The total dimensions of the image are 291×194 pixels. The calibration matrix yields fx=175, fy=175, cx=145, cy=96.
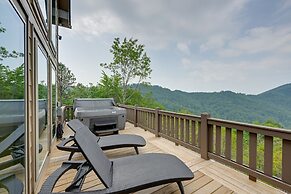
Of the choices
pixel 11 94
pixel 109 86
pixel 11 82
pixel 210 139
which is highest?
pixel 109 86

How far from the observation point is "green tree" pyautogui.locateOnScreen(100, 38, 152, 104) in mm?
14859

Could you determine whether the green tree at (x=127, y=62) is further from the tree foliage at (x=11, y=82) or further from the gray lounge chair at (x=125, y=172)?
the tree foliage at (x=11, y=82)

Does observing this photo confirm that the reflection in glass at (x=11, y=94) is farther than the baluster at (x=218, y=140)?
No

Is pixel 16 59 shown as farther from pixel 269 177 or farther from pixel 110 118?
pixel 110 118

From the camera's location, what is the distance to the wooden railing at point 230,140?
2445 mm

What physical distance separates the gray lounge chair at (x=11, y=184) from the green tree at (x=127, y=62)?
13.5m

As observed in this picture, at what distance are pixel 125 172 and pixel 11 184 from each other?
3.94 ft

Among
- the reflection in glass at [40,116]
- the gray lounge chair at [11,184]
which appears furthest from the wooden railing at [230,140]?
the gray lounge chair at [11,184]

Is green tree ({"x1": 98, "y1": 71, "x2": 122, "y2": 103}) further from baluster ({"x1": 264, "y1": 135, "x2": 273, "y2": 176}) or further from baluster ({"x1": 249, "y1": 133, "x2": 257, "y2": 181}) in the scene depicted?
baluster ({"x1": 264, "y1": 135, "x2": 273, "y2": 176})

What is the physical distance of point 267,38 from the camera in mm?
12961

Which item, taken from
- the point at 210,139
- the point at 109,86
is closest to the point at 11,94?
the point at 210,139

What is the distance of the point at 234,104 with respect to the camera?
30281 millimetres

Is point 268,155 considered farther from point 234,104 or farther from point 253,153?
point 234,104

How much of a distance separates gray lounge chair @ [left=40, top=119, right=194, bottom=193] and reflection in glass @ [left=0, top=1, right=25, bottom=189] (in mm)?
531
